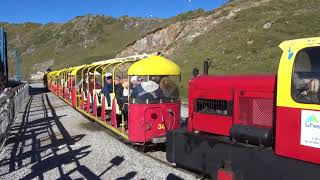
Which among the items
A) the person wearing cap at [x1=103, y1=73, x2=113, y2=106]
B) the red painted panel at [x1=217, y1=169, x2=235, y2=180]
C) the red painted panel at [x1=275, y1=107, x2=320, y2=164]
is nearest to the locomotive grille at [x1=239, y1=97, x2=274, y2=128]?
the red painted panel at [x1=275, y1=107, x2=320, y2=164]

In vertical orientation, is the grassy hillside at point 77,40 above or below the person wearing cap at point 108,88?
above

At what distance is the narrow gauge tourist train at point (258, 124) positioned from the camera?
5.23 m

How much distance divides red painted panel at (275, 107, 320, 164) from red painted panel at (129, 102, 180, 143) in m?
4.51

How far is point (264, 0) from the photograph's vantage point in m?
56.2

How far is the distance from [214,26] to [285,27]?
12.6 meters

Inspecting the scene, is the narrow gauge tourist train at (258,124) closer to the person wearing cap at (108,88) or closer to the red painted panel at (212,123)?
the red painted panel at (212,123)

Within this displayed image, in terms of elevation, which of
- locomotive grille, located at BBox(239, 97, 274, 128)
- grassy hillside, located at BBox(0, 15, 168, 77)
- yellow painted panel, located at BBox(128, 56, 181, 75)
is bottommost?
locomotive grille, located at BBox(239, 97, 274, 128)

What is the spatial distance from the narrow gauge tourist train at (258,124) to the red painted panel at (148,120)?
1.83m

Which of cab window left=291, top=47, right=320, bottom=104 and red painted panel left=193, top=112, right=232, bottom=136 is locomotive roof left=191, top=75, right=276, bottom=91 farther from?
cab window left=291, top=47, right=320, bottom=104

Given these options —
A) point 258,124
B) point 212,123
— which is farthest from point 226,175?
point 212,123

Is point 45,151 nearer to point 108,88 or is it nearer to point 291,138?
point 108,88

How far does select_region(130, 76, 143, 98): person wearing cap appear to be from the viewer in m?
9.94

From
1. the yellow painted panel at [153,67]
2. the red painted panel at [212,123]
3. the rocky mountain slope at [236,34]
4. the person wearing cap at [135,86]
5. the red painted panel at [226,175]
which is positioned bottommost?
the red painted panel at [226,175]

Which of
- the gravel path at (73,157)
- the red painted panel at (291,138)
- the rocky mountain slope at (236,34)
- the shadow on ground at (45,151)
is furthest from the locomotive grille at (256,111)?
the rocky mountain slope at (236,34)
